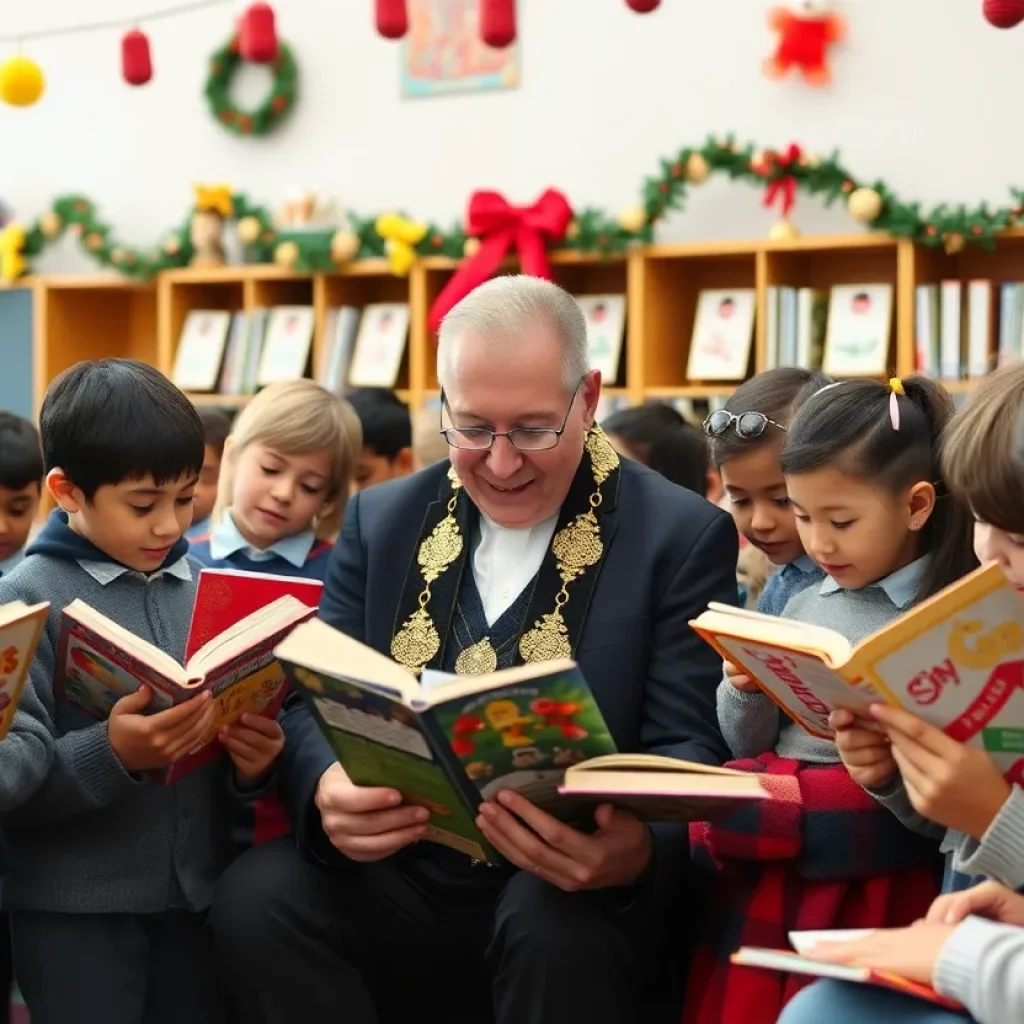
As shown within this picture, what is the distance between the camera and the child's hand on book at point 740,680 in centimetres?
202

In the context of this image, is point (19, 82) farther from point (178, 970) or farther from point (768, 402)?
point (178, 970)

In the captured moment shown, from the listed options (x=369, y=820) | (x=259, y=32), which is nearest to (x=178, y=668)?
(x=369, y=820)

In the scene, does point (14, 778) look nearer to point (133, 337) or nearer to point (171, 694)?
point (171, 694)

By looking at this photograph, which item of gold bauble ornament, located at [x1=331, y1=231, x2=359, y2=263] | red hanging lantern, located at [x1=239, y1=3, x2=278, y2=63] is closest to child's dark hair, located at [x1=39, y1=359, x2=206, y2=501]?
red hanging lantern, located at [x1=239, y1=3, x2=278, y2=63]

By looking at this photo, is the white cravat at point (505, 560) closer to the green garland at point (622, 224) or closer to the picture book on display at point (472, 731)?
the picture book on display at point (472, 731)

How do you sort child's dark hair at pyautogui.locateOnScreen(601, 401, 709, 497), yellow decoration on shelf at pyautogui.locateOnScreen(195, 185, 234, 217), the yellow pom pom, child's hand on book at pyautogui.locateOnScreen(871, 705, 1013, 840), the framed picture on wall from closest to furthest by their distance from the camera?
child's hand on book at pyautogui.locateOnScreen(871, 705, 1013, 840) → child's dark hair at pyautogui.locateOnScreen(601, 401, 709, 497) → the yellow pom pom → the framed picture on wall → yellow decoration on shelf at pyautogui.locateOnScreen(195, 185, 234, 217)

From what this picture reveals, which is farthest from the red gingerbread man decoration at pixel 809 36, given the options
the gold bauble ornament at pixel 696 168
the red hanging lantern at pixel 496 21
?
the red hanging lantern at pixel 496 21

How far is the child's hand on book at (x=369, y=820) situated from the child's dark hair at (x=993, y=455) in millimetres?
781

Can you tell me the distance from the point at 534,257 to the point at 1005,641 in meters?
4.00

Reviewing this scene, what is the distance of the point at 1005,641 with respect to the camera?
164 centimetres

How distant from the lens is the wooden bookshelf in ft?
17.4

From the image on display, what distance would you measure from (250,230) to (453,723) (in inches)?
188

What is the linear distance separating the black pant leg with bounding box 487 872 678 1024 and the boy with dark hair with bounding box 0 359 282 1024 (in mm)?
479

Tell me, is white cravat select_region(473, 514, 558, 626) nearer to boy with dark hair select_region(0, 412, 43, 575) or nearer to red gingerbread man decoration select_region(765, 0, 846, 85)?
boy with dark hair select_region(0, 412, 43, 575)
